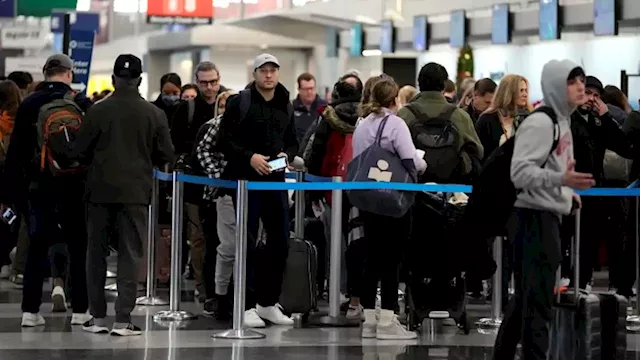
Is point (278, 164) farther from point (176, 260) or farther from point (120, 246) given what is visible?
point (176, 260)

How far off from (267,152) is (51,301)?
2846 millimetres

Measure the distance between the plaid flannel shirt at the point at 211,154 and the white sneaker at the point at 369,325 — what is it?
1.53 meters

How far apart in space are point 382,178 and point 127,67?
1848 mm

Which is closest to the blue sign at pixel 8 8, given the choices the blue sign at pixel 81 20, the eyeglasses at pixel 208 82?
the blue sign at pixel 81 20

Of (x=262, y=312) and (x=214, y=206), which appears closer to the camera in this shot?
(x=262, y=312)

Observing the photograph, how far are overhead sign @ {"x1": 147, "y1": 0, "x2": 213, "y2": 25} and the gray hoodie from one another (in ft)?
94.3

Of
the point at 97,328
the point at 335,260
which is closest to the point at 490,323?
the point at 335,260

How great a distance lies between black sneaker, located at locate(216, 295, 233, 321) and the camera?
11133 mm

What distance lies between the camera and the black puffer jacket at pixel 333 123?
1099 centimetres

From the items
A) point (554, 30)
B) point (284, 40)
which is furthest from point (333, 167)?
point (284, 40)

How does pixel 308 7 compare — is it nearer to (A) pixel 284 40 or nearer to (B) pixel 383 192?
(A) pixel 284 40

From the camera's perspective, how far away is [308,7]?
3102 centimetres

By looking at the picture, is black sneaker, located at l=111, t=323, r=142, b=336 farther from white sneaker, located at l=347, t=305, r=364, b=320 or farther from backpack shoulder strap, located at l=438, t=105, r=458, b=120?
backpack shoulder strap, located at l=438, t=105, r=458, b=120

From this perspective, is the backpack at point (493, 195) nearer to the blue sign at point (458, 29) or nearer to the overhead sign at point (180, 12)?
the blue sign at point (458, 29)
